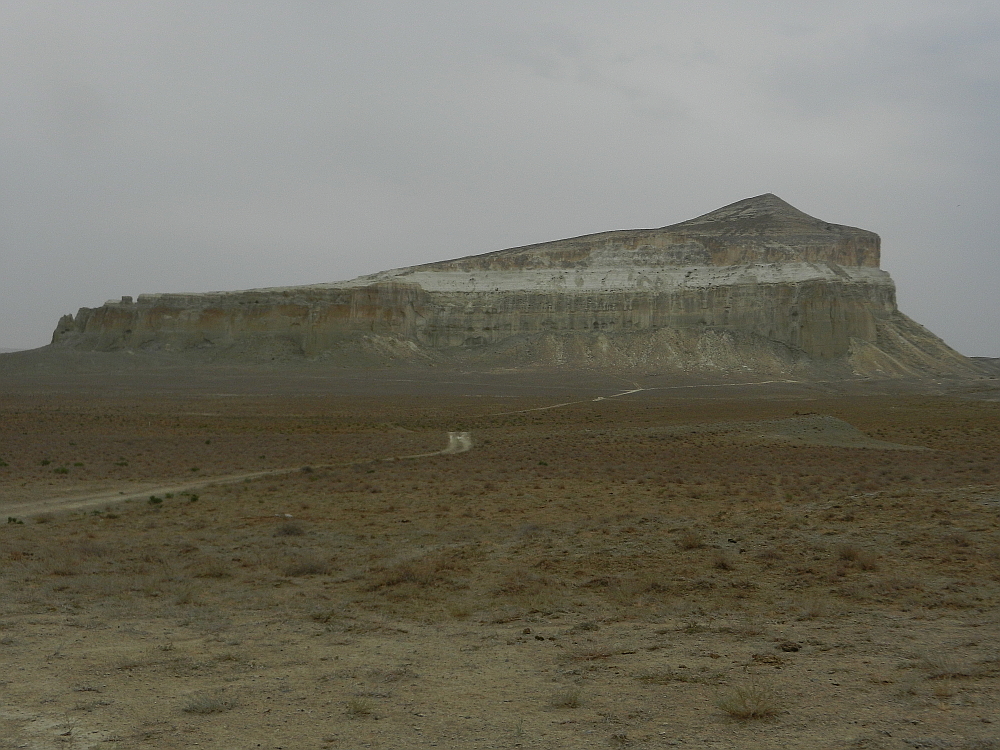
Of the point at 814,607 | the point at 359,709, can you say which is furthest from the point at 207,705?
the point at 814,607

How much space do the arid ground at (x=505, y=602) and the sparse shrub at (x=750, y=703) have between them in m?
0.02

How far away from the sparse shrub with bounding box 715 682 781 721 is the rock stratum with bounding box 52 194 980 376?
9773 cm

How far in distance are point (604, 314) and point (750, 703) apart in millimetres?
108592

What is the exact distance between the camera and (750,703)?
18.3ft

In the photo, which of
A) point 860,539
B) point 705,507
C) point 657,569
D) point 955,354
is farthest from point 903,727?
point 955,354

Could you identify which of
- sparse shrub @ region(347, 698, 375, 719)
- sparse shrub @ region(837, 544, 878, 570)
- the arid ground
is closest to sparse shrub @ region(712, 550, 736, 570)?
the arid ground

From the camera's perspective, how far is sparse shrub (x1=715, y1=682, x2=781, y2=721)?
5.43 metres

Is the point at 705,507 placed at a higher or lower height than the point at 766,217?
lower

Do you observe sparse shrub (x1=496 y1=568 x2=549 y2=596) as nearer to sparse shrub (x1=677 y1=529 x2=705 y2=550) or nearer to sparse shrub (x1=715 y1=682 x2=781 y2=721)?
sparse shrub (x1=677 y1=529 x2=705 y2=550)

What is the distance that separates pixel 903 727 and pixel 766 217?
5224 inches

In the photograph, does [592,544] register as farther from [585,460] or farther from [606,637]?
[585,460]

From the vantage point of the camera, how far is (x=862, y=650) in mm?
6938

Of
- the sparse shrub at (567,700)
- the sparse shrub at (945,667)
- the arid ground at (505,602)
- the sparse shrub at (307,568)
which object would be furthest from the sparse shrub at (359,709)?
the sparse shrub at (307,568)

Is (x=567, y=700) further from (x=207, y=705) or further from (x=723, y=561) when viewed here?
(x=723, y=561)
